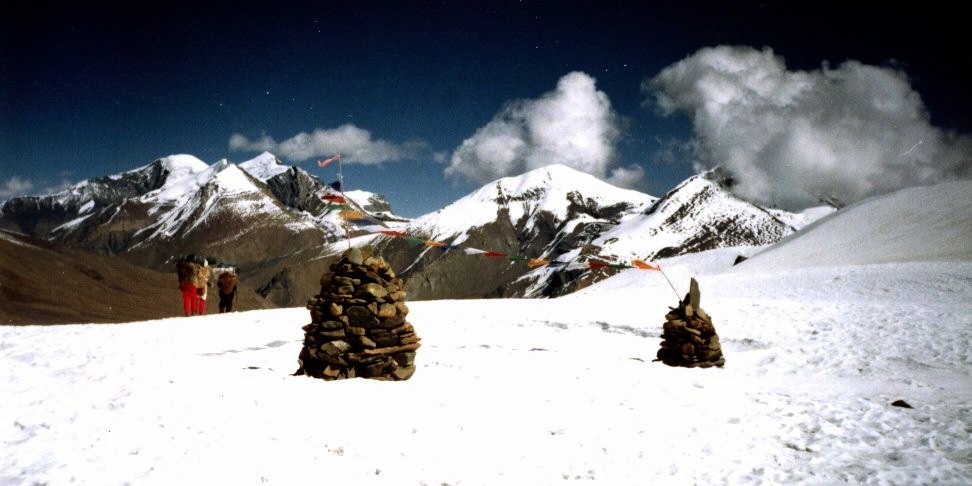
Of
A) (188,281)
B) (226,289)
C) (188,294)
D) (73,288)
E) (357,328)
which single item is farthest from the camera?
(73,288)

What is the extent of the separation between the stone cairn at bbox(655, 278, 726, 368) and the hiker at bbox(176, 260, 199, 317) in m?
20.5

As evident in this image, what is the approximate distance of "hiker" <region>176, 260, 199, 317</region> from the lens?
22.4 metres

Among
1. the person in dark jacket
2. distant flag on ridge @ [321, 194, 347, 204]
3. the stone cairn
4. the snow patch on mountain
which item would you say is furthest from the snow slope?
the snow patch on mountain

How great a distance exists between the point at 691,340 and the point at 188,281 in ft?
71.5

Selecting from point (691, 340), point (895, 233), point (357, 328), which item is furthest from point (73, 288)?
point (895, 233)

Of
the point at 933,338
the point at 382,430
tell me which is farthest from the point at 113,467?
the point at 933,338

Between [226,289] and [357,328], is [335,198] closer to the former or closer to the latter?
[357,328]

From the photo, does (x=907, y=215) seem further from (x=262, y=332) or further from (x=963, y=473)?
(x=262, y=332)

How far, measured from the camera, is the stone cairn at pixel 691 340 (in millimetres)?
14789

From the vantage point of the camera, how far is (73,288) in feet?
108

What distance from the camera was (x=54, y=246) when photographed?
39906 mm

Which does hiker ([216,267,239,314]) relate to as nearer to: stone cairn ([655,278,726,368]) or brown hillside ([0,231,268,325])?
brown hillside ([0,231,268,325])

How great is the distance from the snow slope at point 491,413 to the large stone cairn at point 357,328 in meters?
0.55

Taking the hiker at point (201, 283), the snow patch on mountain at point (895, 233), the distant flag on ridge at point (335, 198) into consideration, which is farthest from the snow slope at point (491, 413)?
the snow patch on mountain at point (895, 233)
